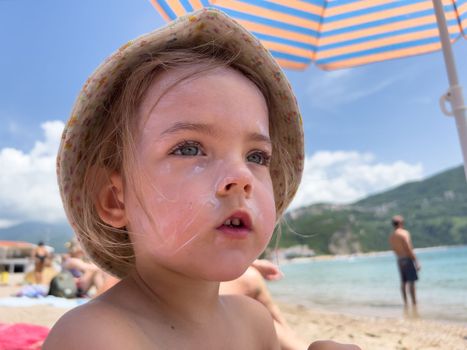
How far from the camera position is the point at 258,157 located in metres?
1.04

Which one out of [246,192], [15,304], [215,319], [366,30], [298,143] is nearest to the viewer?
[246,192]

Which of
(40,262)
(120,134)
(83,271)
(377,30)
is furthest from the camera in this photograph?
(40,262)

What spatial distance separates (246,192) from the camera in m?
0.84

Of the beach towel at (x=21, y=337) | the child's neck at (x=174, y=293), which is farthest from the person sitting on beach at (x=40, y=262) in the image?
the child's neck at (x=174, y=293)

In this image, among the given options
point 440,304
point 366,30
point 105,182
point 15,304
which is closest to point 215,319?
point 105,182

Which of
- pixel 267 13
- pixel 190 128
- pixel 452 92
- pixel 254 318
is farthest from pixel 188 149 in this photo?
pixel 267 13

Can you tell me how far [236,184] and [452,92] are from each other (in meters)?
2.67

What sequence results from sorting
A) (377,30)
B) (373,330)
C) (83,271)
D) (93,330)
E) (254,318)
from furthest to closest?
1. (83,271)
2. (373,330)
3. (377,30)
4. (254,318)
5. (93,330)

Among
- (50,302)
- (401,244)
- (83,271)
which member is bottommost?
(50,302)

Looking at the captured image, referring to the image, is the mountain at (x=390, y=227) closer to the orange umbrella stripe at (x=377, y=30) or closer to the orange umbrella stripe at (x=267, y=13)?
the orange umbrella stripe at (x=377, y=30)

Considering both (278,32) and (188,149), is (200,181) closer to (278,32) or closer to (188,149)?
(188,149)

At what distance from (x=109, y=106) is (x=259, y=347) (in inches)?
34.5

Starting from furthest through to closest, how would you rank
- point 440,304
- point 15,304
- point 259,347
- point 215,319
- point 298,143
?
point 440,304 < point 15,304 < point 298,143 < point 259,347 < point 215,319

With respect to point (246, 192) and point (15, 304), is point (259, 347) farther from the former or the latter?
point (15, 304)
